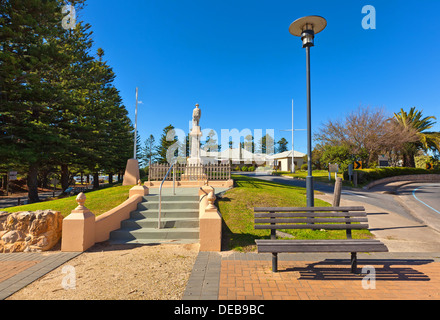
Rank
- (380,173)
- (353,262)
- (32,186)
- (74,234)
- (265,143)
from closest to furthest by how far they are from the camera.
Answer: (353,262) < (74,234) < (32,186) < (380,173) < (265,143)

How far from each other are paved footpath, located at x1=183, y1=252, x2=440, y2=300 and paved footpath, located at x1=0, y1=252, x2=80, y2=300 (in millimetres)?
2644

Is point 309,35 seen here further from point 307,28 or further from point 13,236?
point 13,236

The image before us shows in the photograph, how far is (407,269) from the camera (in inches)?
149

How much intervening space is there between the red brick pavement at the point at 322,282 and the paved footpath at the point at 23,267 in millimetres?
3138

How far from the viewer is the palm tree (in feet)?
95.0

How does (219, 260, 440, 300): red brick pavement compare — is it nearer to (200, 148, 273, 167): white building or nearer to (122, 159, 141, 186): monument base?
(122, 159, 141, 186): monument base

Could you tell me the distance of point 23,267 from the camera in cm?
396

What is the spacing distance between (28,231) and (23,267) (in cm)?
122

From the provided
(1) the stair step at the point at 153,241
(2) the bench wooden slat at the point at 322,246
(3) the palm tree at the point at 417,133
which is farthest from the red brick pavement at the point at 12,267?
(3) the palm tree at the point at 417,133

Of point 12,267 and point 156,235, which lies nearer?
point 12,267

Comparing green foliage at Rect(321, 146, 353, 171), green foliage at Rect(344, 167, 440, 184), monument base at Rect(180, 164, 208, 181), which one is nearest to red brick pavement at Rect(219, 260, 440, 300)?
monument base at Rect(180, 164, 208, 181)

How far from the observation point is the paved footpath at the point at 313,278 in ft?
9.73

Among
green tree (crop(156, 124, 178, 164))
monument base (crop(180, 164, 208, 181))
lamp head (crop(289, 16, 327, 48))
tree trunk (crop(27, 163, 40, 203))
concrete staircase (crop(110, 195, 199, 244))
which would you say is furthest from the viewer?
green tree (crop(156, 124, 178, 164))

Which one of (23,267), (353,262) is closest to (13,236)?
(23,267)
